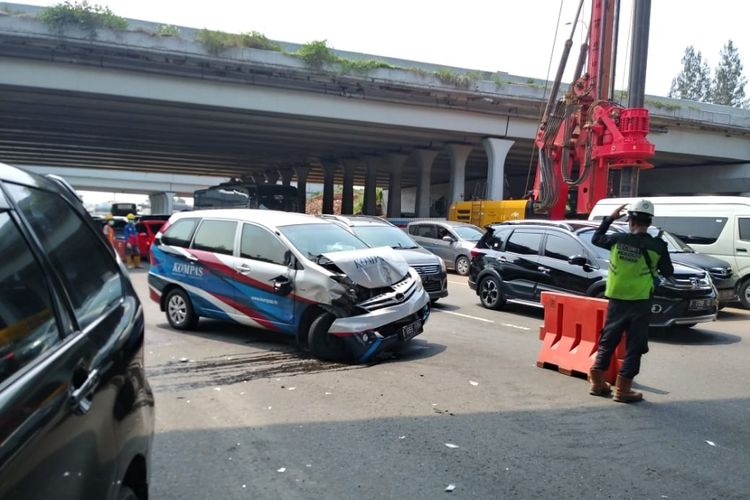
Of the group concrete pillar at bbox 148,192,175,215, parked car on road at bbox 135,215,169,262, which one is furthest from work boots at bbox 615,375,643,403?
concrete pillar at bbox 148,192,175,215

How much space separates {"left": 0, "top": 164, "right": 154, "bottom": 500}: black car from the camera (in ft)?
5.13

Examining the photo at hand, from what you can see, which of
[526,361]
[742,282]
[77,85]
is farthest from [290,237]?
[77,85]

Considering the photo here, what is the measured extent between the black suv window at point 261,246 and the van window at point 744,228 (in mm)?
10074

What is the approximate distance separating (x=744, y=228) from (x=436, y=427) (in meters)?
10.6

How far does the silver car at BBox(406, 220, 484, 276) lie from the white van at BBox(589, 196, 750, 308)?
5.58 metres

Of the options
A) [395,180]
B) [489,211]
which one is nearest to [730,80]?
[395,180]

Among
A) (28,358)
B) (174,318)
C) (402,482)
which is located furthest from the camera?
(174,318)

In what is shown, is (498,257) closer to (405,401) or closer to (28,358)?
(405,401)

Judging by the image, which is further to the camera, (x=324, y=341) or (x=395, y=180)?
(x=395, y=180)

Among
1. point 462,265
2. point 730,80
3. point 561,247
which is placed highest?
point 730,80

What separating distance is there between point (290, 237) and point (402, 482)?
4232 mm

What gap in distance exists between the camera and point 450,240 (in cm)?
1738

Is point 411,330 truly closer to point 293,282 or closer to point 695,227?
point 293,282

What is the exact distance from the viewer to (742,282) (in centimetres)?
1236
